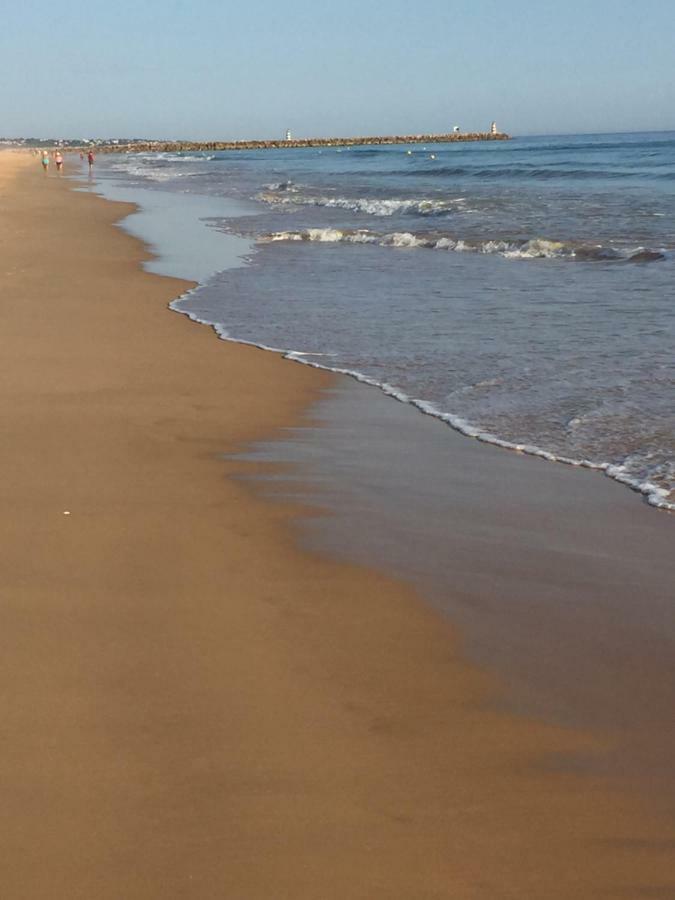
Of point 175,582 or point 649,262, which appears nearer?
point 175,582

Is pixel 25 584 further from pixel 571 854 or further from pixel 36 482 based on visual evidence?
pixel 571 854

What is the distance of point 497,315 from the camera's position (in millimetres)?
9648

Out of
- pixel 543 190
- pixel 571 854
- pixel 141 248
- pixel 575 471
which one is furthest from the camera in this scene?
pixel 543 190

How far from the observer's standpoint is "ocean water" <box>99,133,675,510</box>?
6.08 meters

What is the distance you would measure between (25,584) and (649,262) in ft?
37.3

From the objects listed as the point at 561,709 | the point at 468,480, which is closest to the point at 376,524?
the point at 468,480

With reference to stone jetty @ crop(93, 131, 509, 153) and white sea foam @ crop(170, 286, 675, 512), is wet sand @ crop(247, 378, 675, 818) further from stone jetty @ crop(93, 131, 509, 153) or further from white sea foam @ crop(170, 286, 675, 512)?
stone jetty @ crop(93, 131, 509, 153)

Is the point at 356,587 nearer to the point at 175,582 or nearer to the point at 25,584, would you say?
the point at 175,582

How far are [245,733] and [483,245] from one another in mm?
13955

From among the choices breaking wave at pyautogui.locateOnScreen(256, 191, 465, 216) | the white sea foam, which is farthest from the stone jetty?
the white sea foam

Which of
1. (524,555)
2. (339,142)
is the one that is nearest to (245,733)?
(524,555)

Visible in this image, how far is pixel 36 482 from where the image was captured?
16.0ft

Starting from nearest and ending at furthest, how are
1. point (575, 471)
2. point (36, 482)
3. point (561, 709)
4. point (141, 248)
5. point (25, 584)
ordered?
point (561, 709) < point (25, 584) < point (36, 482) < point (575, 471) < point (141, 248)

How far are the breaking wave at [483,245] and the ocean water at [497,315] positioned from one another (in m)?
0.04
